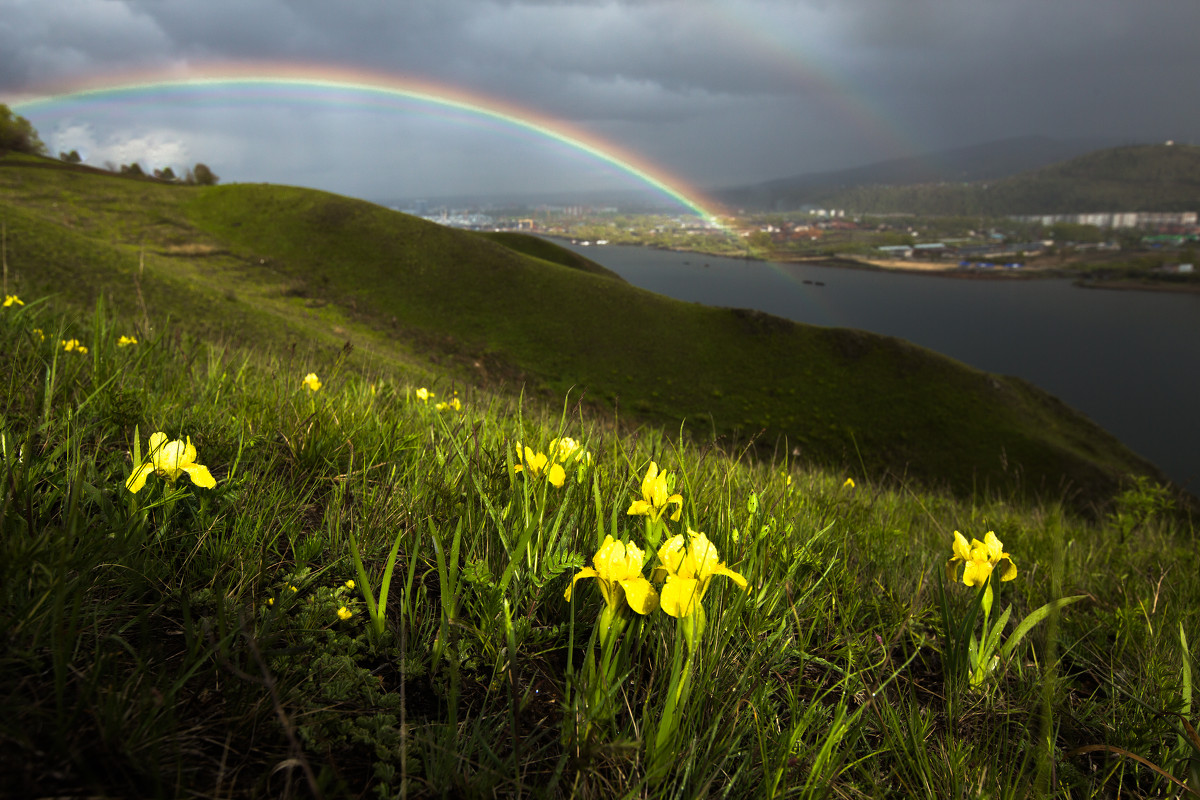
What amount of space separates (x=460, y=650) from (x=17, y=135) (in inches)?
4003

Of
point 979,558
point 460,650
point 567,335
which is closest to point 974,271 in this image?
point 567,335

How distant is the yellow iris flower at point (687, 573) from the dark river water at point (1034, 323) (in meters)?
80.4

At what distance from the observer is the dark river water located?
8390cm

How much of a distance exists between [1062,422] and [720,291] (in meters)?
97.0

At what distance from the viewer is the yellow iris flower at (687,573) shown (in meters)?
1.04

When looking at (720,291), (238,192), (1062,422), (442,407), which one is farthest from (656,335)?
(720,291)

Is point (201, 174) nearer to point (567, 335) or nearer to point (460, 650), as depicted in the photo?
point (567, 335)

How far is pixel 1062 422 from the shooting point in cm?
4981

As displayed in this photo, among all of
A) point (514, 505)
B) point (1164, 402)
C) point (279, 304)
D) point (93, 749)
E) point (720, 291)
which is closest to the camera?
point (93, 749)

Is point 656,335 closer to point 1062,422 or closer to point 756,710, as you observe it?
point 1062,422

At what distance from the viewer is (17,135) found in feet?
221

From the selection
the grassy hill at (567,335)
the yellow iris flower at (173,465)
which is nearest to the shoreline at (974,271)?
the grassy hill at (567,335)

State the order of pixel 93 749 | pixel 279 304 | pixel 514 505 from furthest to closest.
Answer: pixel 279 304
pixel 514 505
pixel 93 749

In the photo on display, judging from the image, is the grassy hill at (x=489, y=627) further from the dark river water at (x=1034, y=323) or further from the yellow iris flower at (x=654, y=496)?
the dark river water at (x=1034, y=323)
